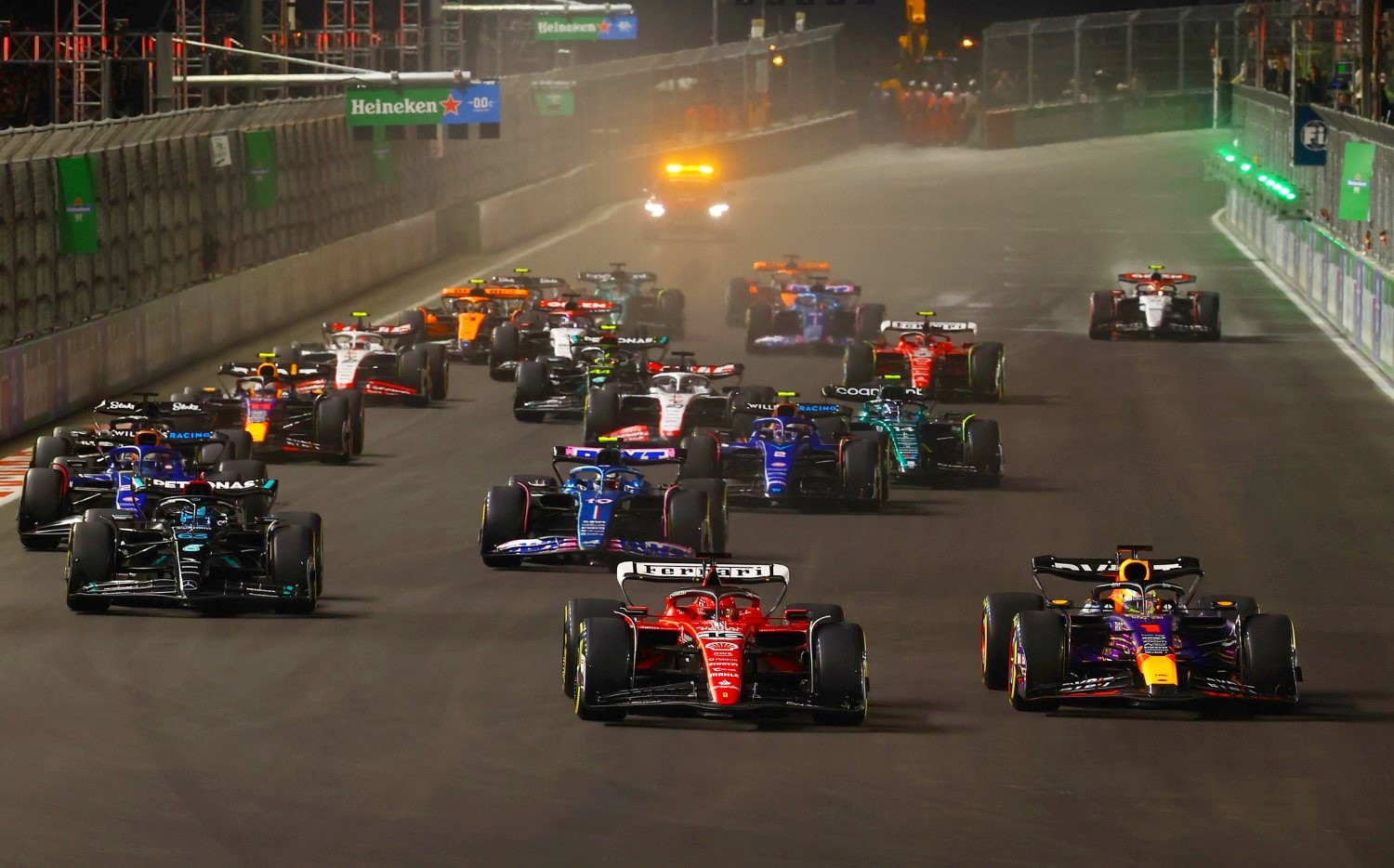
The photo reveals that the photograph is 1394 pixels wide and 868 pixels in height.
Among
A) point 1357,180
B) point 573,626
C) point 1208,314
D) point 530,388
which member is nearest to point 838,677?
point 573,626

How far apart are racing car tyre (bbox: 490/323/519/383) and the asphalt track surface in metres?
3.56

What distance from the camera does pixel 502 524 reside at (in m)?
22.3

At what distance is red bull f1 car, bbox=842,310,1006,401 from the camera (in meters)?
35.4

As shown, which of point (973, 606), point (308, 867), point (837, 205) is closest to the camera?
point (308, 867)

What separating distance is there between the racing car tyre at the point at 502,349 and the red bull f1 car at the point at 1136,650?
833 inches

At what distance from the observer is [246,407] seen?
2939 cm

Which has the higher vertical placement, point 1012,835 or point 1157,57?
point 1157,57

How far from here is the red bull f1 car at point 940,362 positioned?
1393 inches

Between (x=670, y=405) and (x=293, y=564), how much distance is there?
10796mm

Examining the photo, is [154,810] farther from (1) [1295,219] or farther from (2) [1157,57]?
(2) [1157,57]

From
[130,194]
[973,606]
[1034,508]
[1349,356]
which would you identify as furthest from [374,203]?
[973,606]

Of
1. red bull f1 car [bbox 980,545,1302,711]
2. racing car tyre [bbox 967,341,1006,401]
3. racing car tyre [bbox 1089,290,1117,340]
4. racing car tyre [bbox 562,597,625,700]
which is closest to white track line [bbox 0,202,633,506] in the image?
racing car tyre [bbox 562,597,625,700]

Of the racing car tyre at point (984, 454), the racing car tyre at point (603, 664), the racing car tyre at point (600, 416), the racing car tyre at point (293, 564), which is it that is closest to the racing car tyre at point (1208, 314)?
the racing car tyre at point (600, 416)

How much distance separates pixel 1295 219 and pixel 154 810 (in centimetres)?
4326
